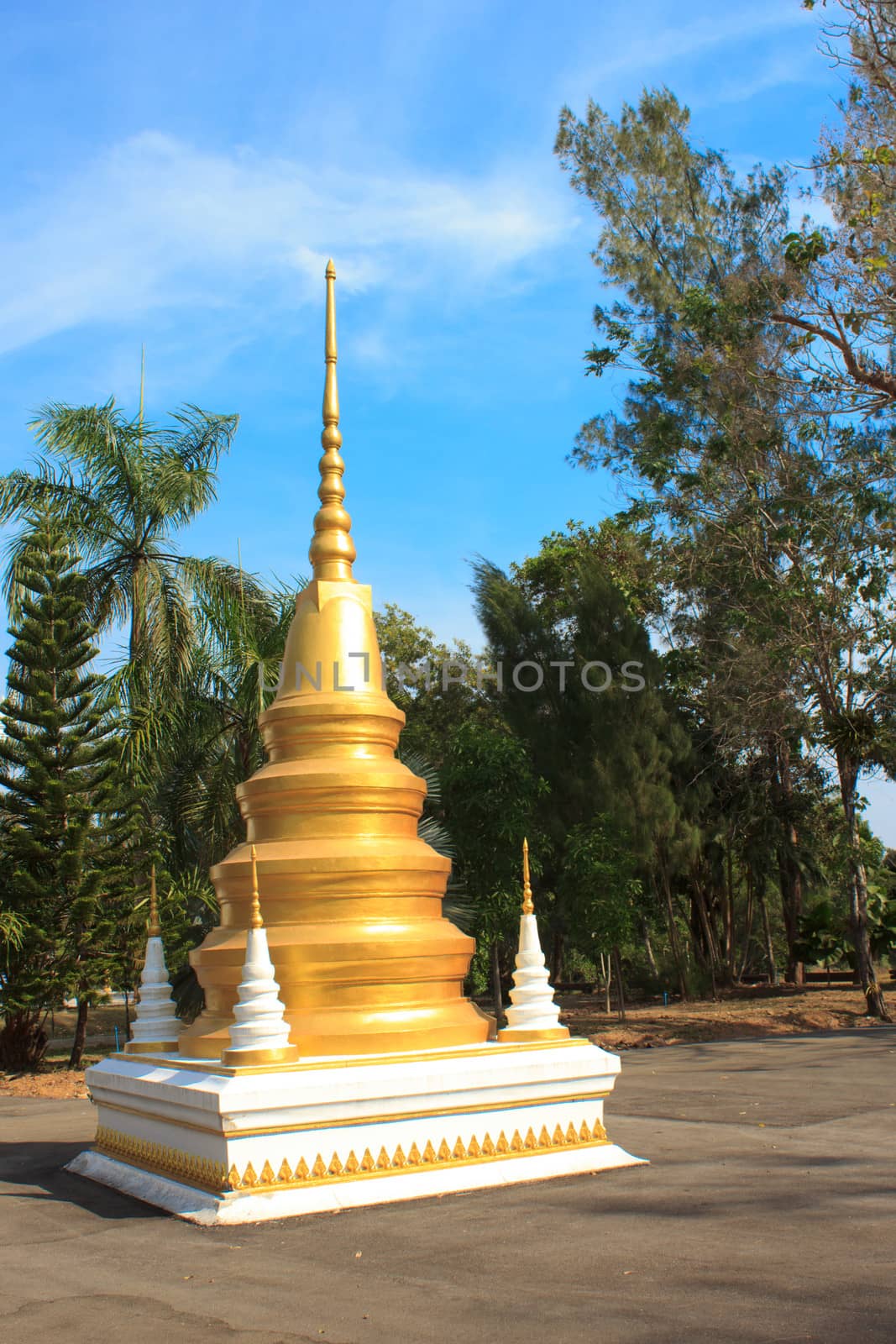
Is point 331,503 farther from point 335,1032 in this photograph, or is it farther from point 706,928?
point 706,928

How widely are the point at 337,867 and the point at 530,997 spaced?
5.23 feet

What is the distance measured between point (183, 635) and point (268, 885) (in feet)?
35.4

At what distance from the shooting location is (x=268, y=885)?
787 centimetres

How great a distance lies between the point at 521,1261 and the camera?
202 inches

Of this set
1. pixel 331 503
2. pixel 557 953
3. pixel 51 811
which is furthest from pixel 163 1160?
pixel 557 953

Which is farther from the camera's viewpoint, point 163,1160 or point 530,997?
point 530,997

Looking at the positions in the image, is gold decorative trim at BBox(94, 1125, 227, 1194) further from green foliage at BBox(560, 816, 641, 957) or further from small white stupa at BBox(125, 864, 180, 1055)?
green foliage at BBox(560, 816, 641, 957)

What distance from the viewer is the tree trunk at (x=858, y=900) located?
1847 centimetres

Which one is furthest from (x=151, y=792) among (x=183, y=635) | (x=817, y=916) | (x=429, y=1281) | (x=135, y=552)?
(x=817, y=916)

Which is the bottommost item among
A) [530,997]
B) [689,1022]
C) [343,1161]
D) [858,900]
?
[689,1022]

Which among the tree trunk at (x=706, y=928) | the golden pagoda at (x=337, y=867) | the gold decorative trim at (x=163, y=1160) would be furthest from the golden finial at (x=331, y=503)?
the tree trunk at (x=706, y=928)

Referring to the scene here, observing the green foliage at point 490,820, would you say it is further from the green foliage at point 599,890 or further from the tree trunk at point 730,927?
the tree trunk at point 730,927

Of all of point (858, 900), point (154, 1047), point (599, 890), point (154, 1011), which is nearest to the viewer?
point (154, 1047)

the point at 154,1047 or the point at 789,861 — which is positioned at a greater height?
the point at 789,861
